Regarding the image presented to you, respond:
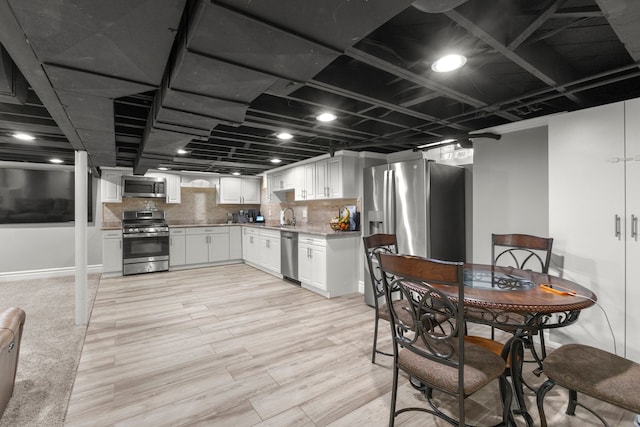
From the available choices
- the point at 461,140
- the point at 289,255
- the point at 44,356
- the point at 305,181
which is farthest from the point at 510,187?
the point at 44,356

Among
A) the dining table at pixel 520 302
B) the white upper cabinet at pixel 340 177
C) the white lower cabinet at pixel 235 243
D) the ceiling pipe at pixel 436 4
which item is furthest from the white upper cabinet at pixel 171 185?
the ceiling pipe at pixel 436 4

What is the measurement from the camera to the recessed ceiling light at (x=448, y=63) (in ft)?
5.85

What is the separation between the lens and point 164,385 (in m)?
2.22

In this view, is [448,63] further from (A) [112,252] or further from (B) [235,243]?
(A) [112,252]

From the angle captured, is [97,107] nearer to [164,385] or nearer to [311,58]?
[311,58]

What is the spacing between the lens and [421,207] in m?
3.53

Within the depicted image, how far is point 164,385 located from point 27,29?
2311mm

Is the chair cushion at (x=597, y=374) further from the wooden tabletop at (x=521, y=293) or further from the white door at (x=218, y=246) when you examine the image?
the white door at (x=218, y=246)

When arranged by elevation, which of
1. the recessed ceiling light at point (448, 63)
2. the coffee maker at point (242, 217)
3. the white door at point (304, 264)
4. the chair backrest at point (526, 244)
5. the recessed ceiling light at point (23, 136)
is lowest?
the white door at point (304, 264)

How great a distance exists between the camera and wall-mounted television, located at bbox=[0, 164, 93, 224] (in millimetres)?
5398

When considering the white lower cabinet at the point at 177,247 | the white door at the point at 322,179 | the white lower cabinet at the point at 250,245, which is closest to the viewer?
the white door at the point at 322,179

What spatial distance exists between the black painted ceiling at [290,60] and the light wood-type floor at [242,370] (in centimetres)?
207

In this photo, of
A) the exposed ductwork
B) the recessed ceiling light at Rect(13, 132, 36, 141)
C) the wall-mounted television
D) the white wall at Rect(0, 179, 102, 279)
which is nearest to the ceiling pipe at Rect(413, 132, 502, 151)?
the exposed ductwork

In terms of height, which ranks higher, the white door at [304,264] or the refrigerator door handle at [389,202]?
the refrigerator door handle at [389,202]
